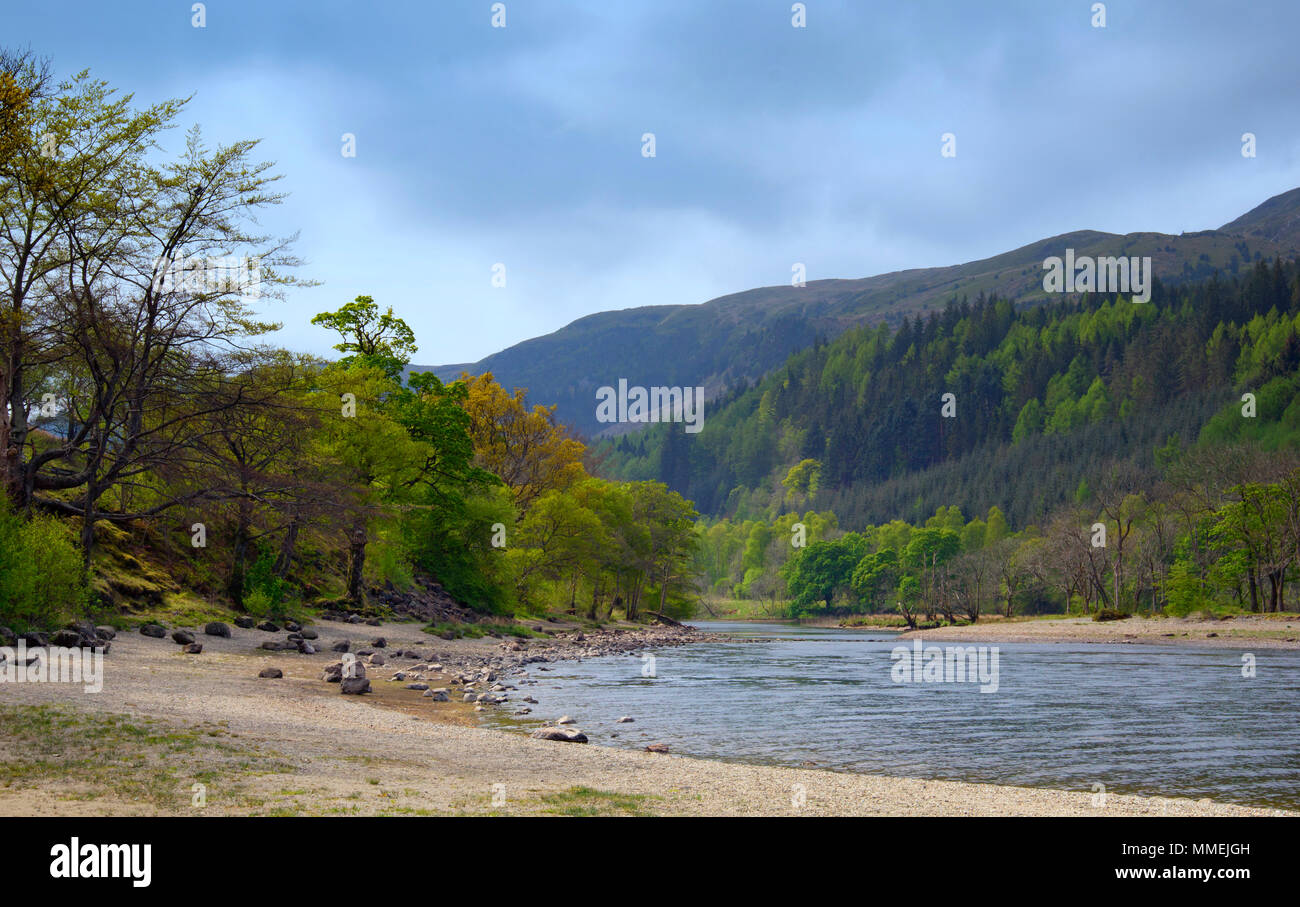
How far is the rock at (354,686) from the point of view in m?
23.7

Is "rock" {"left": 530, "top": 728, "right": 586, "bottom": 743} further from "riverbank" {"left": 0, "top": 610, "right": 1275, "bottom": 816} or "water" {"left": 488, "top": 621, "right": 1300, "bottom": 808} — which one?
"water" {"left": 488, "top": 621, "right": 1300, "bottom": 808}

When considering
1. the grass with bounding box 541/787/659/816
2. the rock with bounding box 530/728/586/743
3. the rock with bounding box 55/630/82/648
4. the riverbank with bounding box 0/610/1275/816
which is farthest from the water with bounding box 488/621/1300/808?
the rock with bounding box 55/630/82/648

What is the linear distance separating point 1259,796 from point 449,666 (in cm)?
2564

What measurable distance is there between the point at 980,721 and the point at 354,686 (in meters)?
16.3

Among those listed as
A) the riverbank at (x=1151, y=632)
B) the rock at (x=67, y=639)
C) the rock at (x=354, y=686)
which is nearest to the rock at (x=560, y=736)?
the rock at (x=354, y=686)

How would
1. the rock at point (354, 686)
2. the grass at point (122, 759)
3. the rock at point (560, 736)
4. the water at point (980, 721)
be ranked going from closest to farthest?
the grass at point (122, 759)
the water at point (980, 721)
the rock at point (560, 736)
the rock at point (354, 686)

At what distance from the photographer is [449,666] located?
3441 centimetres

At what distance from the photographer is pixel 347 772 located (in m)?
12.5

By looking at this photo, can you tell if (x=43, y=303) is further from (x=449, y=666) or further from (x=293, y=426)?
(x=449, y=666)

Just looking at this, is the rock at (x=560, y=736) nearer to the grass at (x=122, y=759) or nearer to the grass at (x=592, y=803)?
the grass at (x=592, y=803)

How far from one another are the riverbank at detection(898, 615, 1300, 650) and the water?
23045 mm

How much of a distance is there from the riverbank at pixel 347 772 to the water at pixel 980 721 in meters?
2.39

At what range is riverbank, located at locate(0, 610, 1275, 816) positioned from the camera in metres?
10.2
